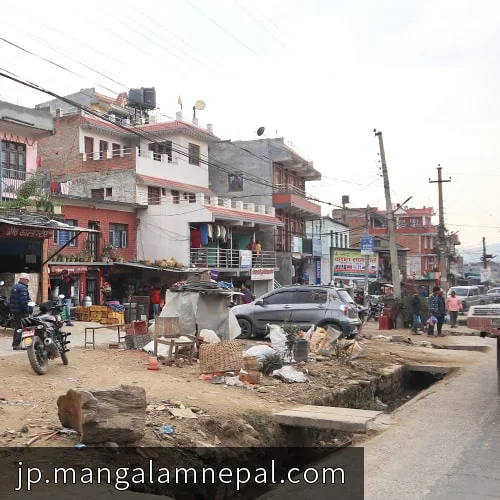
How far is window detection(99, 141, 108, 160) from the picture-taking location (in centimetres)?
3647

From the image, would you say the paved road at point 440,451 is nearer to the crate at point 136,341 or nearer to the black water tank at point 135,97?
the crate at point 136,341

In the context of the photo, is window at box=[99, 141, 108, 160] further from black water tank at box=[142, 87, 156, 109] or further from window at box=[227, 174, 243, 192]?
window at box=[227, 174, 243, 192]

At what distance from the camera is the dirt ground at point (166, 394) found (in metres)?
6.73

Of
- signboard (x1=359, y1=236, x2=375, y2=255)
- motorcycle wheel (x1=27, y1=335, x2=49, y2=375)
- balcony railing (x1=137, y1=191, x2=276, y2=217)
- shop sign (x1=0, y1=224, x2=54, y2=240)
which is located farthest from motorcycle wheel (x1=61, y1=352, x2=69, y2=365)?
balcony railing (x1=137, y1=191, x2=276, y2=217)

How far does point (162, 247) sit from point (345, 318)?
18.6 m

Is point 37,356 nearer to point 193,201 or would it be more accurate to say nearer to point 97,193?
point 193,201

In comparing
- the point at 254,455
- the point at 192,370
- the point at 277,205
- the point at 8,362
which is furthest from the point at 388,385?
the point at 277,205

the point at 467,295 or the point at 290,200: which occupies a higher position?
the point at 290,200

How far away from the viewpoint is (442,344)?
19688mm

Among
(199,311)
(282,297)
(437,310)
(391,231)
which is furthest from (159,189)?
(199,311)

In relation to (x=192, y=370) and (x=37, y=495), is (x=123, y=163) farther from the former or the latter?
(x=37, y=495)

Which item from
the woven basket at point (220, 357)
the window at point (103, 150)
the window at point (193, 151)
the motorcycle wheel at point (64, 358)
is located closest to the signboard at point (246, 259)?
the window at point (193, 151)

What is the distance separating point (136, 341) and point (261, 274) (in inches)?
983

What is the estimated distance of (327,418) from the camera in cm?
789
